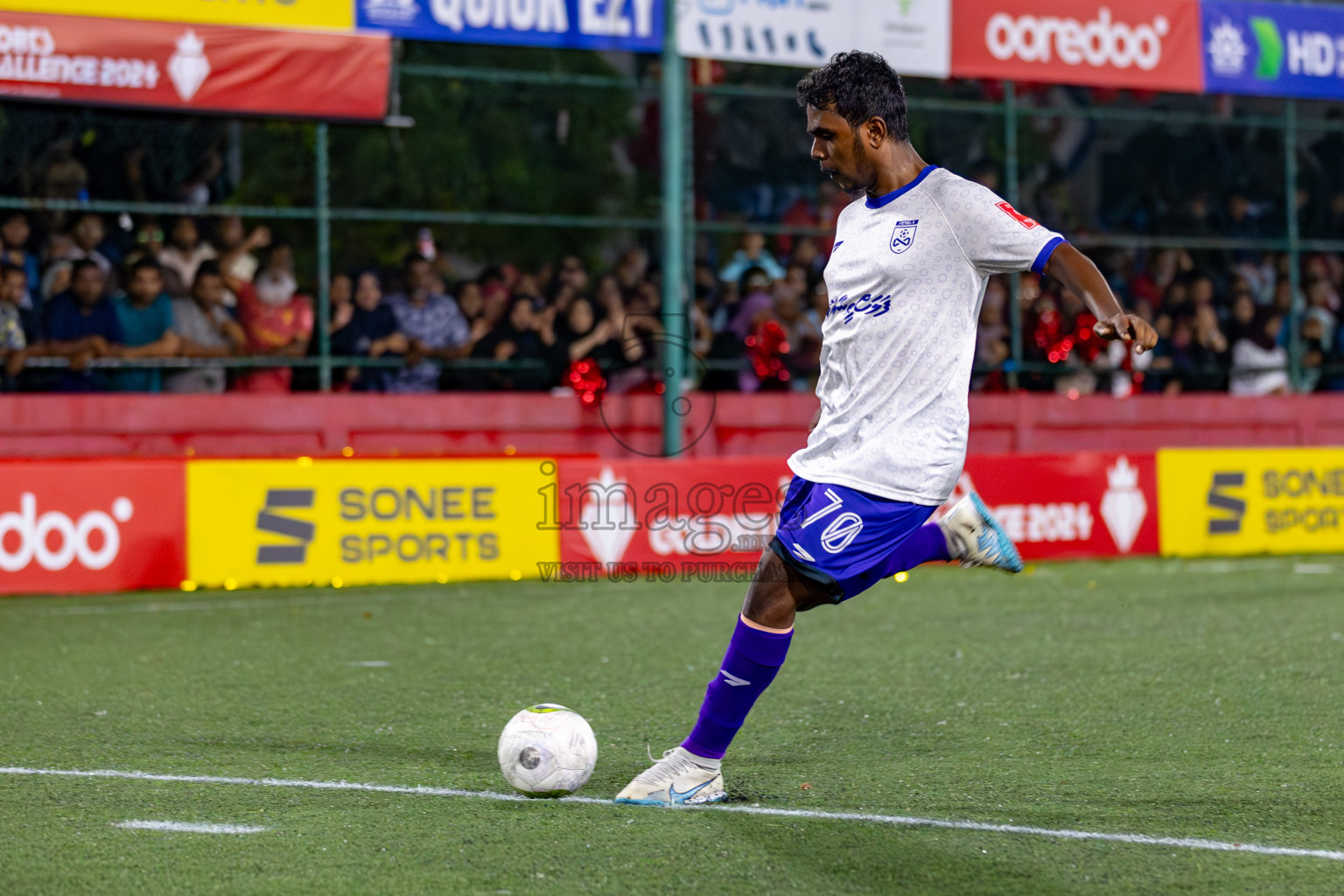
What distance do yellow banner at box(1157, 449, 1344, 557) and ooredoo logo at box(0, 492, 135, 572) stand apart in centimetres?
800

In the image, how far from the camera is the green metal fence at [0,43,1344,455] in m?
14.4

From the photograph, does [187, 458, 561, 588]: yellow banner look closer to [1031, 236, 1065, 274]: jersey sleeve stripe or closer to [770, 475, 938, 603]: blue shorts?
[770, 475, 938, 603]: blue shorts

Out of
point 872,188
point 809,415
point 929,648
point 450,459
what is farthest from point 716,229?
point 872,188

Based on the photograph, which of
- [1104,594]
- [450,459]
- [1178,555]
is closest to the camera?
[1104,594]

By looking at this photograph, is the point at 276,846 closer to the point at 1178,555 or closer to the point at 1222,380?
the point at 1178,555

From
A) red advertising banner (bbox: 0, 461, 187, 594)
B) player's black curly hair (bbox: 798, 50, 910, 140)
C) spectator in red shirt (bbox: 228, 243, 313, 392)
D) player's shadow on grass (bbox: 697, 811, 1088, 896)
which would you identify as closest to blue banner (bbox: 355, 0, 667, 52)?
spectator in red shirt (bbox: 228, 243, 313, 392)

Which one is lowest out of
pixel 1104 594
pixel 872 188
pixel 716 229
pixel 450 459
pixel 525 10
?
pixel 1104 594

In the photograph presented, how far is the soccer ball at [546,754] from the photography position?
16.5 feet

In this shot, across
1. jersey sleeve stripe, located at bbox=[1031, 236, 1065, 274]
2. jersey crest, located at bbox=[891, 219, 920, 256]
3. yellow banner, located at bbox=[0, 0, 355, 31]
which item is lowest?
jersey sleeve stripe, located at bbox=[1031, 236, 1065, 274]

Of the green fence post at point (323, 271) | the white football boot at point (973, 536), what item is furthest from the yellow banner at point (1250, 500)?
the white football boot at point (973, 536)

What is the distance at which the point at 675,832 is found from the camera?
4.64 metres

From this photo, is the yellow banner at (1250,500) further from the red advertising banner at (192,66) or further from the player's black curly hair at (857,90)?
the player's black curly hair at (857,90)

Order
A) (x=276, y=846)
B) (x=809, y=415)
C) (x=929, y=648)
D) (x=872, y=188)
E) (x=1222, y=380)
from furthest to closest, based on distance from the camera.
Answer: (x=1222, y=380), (x=809, y=415), (x=929, y=648), (x=872, y=188), (x=276, y=846)

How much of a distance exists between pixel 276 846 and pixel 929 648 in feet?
15.9
